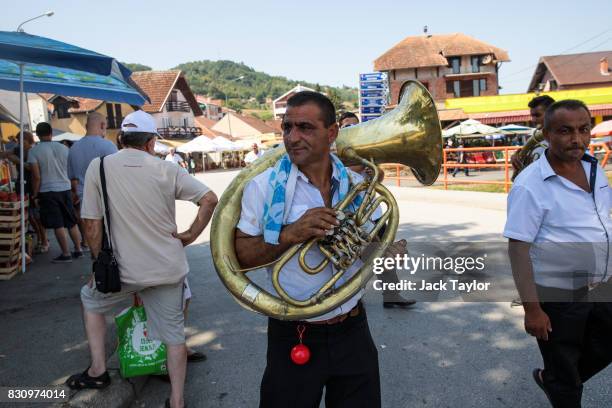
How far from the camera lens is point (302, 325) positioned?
1.82 meters

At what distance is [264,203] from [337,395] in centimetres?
82

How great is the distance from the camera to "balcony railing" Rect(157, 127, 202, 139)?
1756 inches

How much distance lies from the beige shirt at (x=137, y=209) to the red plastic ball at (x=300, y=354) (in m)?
1.08

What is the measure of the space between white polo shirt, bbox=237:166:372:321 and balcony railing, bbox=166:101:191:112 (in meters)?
46.8

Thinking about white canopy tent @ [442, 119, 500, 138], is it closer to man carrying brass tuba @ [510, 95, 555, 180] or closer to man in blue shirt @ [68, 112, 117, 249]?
man carrying brass tuba @ [510, 95, 555, 180]

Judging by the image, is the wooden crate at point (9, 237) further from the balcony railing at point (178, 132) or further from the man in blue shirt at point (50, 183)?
the balcony railing at point (178, 132)

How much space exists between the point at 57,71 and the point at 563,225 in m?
6.17

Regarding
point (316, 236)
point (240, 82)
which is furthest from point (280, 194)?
point (240, 82)

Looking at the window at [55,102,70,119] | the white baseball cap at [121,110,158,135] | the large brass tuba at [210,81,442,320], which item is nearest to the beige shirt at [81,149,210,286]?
the white baseball cap at [121,110,158,135]

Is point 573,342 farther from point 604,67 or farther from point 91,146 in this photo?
point 604,67

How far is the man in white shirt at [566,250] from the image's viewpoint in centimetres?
213

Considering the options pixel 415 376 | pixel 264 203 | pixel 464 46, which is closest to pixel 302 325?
pixel 264 203

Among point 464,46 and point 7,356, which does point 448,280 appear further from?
point 464,46

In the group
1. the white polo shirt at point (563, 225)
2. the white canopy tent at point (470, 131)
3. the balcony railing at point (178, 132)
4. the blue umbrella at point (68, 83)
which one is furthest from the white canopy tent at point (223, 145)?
the white polo shirt at point (563, 225)
